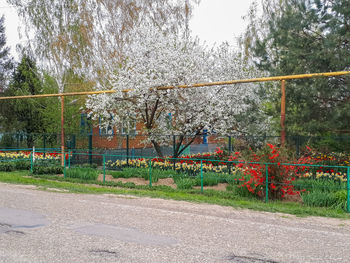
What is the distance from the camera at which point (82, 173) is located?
14.0 meters

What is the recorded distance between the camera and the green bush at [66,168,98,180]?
539 inches

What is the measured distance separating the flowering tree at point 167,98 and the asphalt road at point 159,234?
22.6 ft

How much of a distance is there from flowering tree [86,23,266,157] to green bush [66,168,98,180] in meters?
3.30

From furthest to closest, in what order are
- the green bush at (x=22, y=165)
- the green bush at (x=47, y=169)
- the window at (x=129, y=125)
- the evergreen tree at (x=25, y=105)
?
1. the evergreen tree at (x=25, y=105)
2. the window at (x=129, y=125)
3. the green bush at (x=22, y=165)
4. the green bush at (x=47, y=169)

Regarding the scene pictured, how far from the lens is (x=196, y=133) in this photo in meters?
16.7

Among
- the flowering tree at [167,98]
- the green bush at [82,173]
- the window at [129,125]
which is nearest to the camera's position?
the green bush at [82,173]

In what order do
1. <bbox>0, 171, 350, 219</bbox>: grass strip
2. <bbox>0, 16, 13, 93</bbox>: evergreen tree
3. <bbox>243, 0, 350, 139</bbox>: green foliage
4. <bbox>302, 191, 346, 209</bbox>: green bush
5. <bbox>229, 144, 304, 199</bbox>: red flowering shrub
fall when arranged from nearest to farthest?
<bbox>0, 171, 350, 219</bbox>: grass strip
<bbox>302, 191, 346, 209</bbox>: green bush
<bbox>229, 144, 304, 199</bbox>: red flowering shrub
<bbox>243, 0, 350, 139</bbox>: green foliage
<bbox>0, 16, 13, 93</bbox>: evergreen tree

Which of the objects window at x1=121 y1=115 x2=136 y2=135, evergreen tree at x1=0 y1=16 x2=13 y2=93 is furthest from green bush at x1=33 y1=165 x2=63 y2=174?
evergreen tree at x1=0 y1=16 x2=13 y2=93

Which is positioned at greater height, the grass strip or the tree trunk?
the tree trunk

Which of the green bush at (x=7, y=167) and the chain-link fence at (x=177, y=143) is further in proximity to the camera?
the green bush at (x=7, y=167)

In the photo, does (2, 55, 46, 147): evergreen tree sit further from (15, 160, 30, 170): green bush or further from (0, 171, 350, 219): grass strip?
(0, 171, 350, 219): grass strip

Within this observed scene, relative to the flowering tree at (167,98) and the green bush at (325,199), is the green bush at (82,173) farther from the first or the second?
the green bush at (325,199)

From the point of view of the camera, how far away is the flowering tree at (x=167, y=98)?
15.9 meters

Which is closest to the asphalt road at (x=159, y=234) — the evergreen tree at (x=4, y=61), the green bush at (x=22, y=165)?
the green bush at (x=22, y=165)
